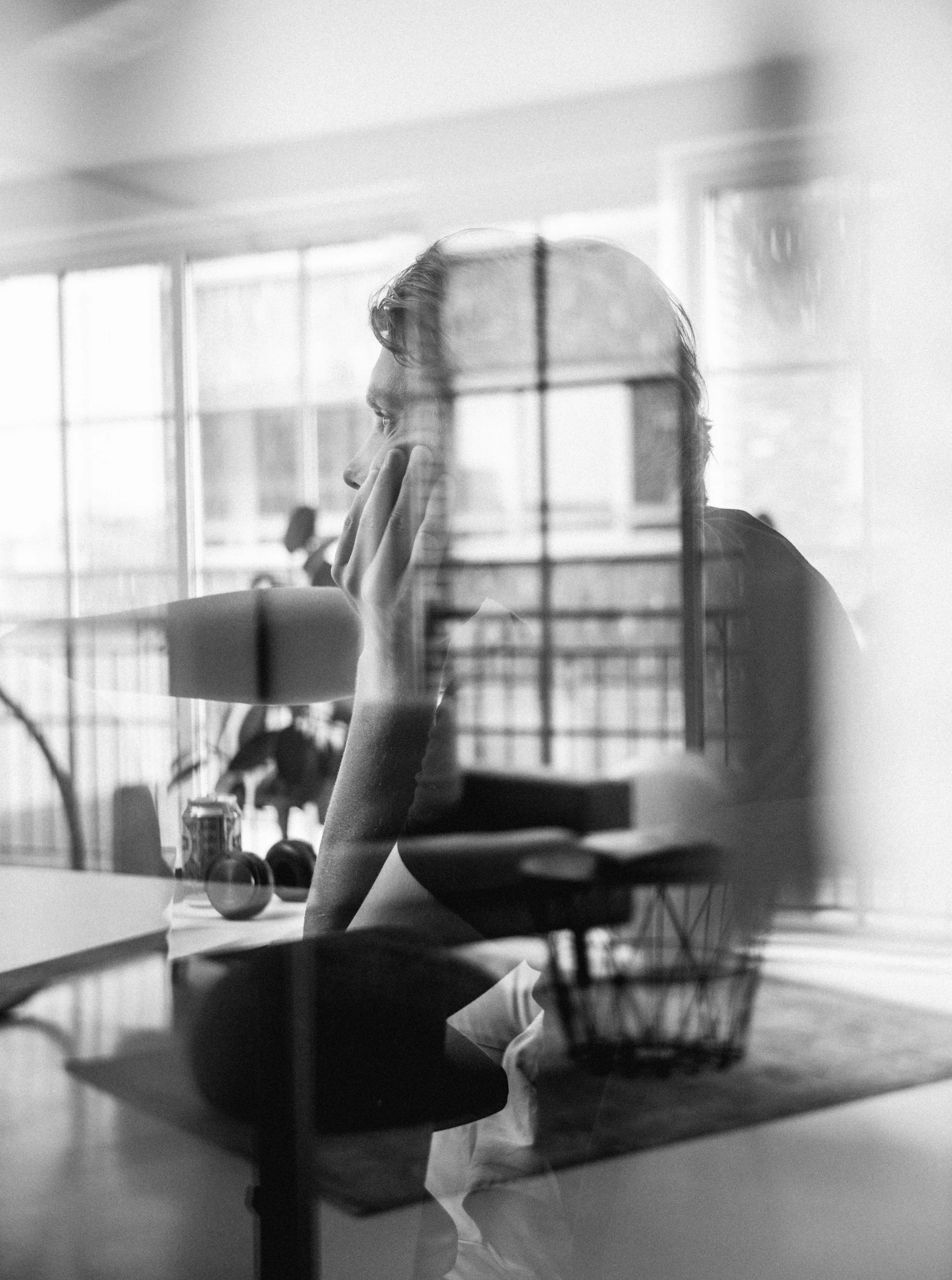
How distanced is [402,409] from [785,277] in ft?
1.07

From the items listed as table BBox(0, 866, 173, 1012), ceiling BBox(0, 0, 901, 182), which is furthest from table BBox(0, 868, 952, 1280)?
ceiling BBox(0, 0, 901, 182)

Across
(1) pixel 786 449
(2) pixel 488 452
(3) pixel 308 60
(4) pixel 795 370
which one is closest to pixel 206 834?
(2) pixel 488 452

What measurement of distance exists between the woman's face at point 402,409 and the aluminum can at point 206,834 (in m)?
0.19

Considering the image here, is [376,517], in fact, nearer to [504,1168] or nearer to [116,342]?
[504,1168]

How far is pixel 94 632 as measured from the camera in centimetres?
46

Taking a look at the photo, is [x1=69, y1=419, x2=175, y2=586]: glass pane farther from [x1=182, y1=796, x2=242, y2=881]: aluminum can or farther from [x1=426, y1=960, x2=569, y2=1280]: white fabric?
[x1=426, y1=960, x2=569, y2=1280]: white fabric

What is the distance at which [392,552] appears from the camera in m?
0.36

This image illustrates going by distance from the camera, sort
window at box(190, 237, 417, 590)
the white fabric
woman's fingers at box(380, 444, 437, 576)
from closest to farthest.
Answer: woman's fingers at box(380, 444, 437, 576) < the white fabric < window at box(190, 237, 417, 590)

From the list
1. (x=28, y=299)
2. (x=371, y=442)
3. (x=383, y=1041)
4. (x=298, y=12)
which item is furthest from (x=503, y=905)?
(x=298, y=12)

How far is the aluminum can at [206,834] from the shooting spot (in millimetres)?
480

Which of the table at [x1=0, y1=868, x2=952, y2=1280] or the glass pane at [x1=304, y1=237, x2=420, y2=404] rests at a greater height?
the glass pane at [x1=304, y1=237, x2=420, y2=404]

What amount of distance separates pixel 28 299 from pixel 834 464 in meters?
0.53

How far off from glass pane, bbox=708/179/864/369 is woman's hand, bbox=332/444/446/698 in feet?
0.70

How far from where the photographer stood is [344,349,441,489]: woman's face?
14.4 inches
